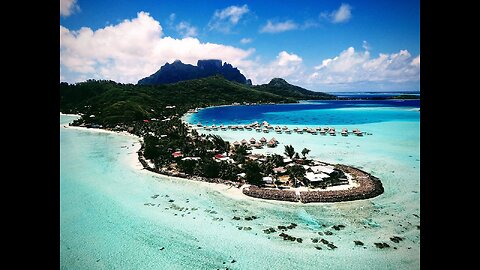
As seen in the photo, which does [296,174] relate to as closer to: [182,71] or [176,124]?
[176,124]

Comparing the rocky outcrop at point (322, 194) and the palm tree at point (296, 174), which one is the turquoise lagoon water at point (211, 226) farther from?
the palm tree at point (296, 174)

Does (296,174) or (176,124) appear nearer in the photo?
(296,174)

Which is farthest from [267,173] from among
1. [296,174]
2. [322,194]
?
[322,194]

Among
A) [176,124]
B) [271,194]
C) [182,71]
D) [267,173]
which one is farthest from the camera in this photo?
[182,71]

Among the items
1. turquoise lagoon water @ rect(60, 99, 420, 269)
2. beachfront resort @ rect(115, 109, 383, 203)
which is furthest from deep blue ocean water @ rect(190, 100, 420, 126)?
turquoise lagoon water @ rect(60, 99, 420, 269)

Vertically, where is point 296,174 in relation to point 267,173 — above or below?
above

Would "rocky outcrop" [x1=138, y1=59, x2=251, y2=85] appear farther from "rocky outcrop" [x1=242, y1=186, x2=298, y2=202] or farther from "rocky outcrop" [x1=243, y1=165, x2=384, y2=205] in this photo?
"rocky outcrop" [x1=243, y1=165, x2=384, y2=205]

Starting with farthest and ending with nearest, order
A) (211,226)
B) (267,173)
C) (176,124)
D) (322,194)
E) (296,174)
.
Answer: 1. (176,124)
2. (267,173)
3. (296,174)
4. (322,194)
5. (211,226)

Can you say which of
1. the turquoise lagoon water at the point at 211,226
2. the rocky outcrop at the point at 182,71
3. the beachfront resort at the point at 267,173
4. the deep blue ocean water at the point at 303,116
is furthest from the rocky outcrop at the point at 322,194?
the rocky outcrop at the point at 182,71
